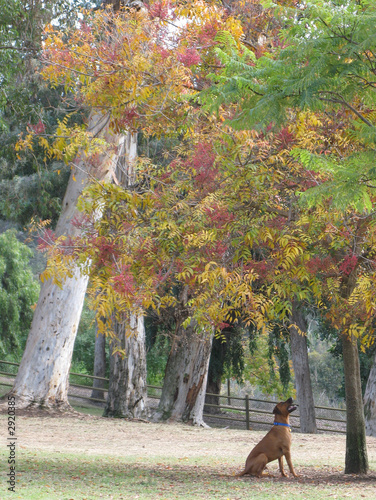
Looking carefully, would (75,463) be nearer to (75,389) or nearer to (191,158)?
(191,158)

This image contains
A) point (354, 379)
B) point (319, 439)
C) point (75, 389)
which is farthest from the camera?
point (75, 389)

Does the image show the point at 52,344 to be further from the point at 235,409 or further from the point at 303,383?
the point at 235,409

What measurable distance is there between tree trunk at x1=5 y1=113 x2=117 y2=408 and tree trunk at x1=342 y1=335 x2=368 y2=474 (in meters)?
7.47

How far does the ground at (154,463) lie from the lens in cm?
625

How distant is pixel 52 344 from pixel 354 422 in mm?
8089

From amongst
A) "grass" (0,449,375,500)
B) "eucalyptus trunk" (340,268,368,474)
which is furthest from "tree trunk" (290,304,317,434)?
"grass" (0,449,375,500)

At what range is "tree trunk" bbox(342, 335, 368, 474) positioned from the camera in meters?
7.90

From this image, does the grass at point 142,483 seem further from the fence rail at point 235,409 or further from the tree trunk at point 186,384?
the fence rail at point 235,409

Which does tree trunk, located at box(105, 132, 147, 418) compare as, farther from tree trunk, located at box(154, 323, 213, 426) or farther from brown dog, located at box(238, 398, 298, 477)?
brown dog, located at box(238, 398, 298, 477)

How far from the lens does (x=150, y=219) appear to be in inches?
301

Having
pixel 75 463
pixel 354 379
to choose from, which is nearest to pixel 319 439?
pixel 354 379

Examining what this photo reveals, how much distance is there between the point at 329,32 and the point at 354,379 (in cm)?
497

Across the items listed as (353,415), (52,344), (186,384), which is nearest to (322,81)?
(353,415)

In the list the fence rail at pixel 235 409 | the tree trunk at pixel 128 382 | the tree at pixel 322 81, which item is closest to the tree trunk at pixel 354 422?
the tree at pixel 322 81
